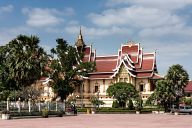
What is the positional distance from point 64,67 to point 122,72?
23.3 meters

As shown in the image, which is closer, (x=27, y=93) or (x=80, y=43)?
(x=27, y=93)

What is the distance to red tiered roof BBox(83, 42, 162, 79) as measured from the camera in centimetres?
8800

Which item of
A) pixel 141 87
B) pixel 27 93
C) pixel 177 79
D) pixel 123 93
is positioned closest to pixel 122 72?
pixel 141 87

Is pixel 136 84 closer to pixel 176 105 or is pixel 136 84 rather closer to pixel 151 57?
pixel 151 57

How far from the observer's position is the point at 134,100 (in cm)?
8000

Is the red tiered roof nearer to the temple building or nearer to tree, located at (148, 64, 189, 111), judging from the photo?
the temple building

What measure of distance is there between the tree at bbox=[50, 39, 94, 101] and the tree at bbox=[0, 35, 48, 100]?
45.4ft

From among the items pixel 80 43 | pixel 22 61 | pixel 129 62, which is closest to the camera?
pixel 22 61

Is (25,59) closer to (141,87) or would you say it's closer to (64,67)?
(64,67)

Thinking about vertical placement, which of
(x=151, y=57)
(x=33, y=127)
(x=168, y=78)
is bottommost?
(x=33, y=127)

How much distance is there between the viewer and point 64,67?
69.1 m

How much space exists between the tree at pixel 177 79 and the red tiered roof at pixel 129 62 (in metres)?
13.1

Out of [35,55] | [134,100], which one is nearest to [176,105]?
[134,100]

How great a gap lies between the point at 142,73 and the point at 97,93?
10.8 metres
